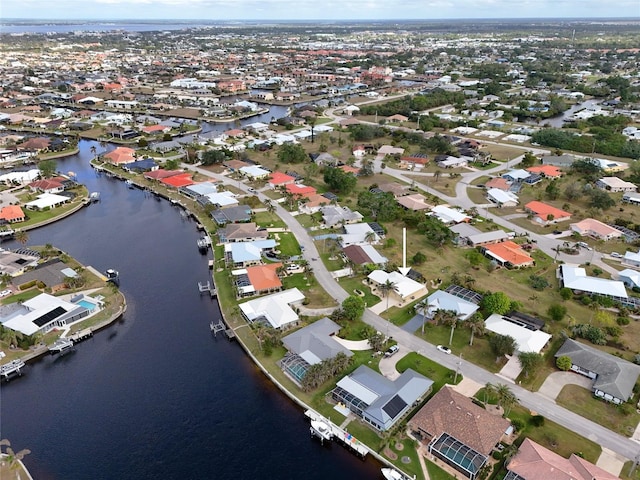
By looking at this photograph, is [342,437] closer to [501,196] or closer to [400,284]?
[400,284]

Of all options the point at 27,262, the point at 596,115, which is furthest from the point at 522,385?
the point at 596,115

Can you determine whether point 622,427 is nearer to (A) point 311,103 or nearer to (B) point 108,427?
(B) point 108,427

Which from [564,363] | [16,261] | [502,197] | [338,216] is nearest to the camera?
[564,363]

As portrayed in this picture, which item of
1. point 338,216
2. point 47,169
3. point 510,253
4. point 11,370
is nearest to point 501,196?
point 510,253

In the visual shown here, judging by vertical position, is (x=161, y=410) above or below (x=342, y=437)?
below

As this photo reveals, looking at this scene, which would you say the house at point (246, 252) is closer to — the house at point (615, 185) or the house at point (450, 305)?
the house at point (450, 305)

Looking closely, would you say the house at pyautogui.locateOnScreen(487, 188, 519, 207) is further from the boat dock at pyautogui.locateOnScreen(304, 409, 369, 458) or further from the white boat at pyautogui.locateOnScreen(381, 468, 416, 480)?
the white boat at pyautogui.locateOnScreen(381, 468, 416, 480)

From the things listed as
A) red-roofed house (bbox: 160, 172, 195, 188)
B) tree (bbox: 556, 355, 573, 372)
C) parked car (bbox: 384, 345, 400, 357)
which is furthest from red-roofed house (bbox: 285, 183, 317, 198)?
tree (bbox: 556, 355, 573, 372)
